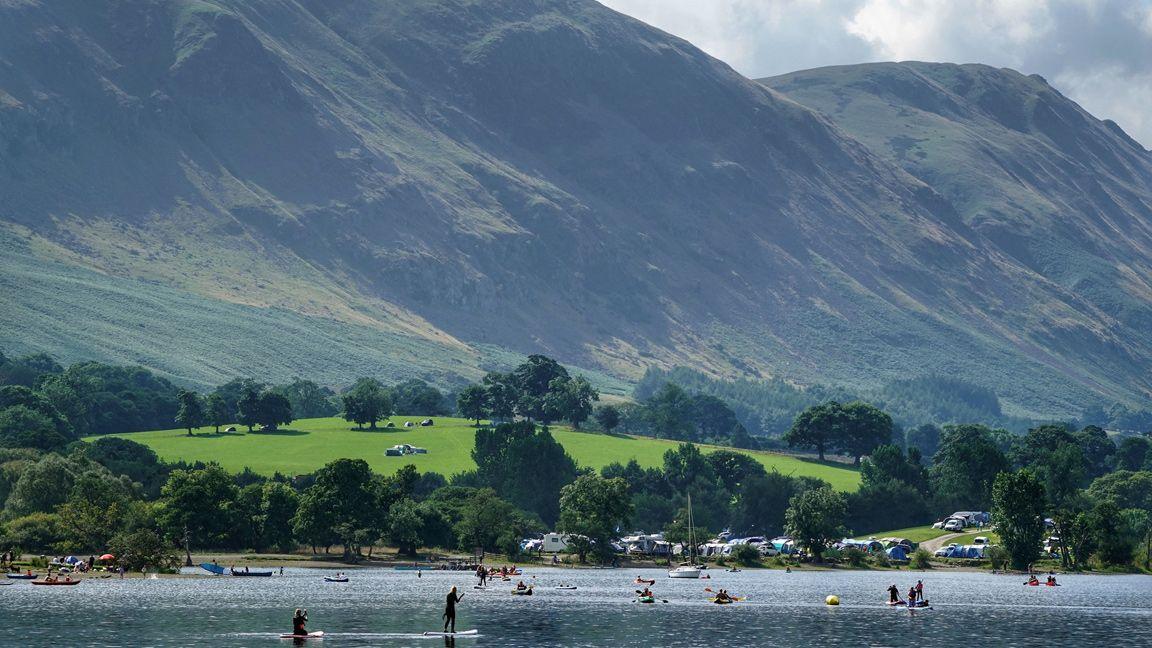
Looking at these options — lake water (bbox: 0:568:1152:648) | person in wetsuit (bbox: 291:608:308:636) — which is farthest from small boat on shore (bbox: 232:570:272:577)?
person in wetsuit (bbox: 291:608:308:636)

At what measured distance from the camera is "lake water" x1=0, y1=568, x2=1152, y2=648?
120 metres

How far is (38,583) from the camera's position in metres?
163

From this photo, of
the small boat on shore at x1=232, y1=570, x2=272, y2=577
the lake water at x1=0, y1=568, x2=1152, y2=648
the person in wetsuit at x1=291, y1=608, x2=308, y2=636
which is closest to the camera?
the person in wetsuit at x1=291, y1=608, x2=308, y2=636

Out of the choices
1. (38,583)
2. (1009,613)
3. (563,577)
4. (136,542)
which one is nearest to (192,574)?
(136,542)

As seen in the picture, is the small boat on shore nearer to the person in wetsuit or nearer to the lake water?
the lake water

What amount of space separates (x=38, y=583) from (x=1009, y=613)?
288ft

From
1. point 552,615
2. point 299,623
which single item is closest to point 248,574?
point 552,615

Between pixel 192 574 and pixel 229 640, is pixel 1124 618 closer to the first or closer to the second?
pixel 229 640

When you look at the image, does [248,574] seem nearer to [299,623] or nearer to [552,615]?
[552,615]

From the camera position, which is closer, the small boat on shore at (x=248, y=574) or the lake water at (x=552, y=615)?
the lake water at (x=552, y=615)

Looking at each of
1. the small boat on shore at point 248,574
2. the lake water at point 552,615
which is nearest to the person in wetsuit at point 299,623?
the lake water at point 552,615

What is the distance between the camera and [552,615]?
14062cm

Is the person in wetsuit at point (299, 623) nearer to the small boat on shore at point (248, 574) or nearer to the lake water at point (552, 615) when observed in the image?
the lake water at point (552, 615)

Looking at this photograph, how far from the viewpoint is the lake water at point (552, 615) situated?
120m
